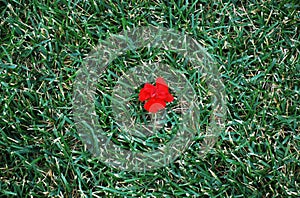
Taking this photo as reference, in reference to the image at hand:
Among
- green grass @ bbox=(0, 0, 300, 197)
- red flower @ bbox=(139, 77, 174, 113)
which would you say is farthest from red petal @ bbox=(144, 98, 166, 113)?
green grass @ bbox=(0, 0, 300, 197)

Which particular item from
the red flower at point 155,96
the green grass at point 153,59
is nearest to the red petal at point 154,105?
the red flower at point 155,96

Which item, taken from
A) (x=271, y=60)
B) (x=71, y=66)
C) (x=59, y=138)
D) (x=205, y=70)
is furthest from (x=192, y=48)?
(x=59, y=138)

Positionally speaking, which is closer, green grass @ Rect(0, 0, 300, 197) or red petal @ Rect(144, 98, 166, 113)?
green grass @ Rect(0, 0, 300, 197)

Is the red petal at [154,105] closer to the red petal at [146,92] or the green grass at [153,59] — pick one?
the red petal at [146,92]

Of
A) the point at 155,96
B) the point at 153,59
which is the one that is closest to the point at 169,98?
the point at 155,96

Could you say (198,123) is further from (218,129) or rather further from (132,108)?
(132,108)

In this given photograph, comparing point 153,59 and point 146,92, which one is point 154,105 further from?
point 153,59

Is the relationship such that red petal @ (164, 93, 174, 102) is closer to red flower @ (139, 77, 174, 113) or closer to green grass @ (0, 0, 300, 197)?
red flower @ (139, 77, 174, 113)
